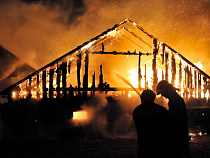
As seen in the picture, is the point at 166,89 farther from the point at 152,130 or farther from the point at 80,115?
the point at 80,115

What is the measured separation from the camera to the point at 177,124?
180 inches

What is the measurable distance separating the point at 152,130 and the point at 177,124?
0.83 meters

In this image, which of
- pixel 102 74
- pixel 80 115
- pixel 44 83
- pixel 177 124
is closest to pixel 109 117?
pixel 80 115

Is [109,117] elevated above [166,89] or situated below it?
below

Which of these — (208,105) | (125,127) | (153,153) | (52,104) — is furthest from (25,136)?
(208,105)

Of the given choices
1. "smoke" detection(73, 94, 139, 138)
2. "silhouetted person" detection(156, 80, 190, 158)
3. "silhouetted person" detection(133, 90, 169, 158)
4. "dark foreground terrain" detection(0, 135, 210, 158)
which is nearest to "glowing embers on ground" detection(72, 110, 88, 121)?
"smoke" detection(73, 94, 139, 138)

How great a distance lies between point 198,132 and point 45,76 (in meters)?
10.7

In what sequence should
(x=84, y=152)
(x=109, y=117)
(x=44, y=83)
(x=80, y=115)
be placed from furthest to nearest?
1. (x=109, y=117)
2. (x=80, y=115)
3. (x=44, y=83)
4. (x=84, y=152)

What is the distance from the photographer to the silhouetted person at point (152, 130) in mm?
3959

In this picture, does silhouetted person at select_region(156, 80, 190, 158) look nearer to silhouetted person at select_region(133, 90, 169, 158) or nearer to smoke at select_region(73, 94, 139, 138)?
silhouetted person at select_region(133, 90, 169, 158)

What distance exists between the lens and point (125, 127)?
46.2 ft

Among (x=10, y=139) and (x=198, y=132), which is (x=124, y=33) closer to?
(x=198, y=132)

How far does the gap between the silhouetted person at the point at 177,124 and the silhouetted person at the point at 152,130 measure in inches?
8.4

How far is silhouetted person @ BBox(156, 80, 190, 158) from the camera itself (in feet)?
14.0
